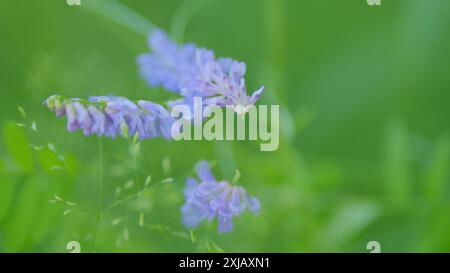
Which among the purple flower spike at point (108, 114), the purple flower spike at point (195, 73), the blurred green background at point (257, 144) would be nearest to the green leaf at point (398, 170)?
the blurred green background at point (257, 144)

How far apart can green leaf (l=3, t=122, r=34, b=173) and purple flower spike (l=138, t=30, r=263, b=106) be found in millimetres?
219

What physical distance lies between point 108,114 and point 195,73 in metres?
0.17

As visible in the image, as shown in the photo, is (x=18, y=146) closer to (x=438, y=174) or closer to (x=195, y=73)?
(x=195, y=73)

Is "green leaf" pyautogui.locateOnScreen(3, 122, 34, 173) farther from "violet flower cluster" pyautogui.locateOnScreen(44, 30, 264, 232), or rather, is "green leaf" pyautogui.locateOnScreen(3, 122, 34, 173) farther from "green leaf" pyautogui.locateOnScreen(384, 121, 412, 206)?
"green leaf" pyautogui.locateOnScreen(384, 121, 412, 206)

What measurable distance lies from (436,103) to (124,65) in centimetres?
78

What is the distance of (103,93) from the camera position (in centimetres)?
177

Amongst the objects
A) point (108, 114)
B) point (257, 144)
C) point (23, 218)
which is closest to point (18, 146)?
point (23, 218)

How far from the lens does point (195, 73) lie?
3.89 feet

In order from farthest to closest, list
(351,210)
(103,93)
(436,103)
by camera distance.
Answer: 1. (436,103)
2. (103,93)
3. (351,210)

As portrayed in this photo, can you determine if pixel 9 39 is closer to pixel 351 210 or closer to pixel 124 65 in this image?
pixel 124 65

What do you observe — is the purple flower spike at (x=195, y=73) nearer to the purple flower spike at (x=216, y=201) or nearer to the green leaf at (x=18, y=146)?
the purple flower spike at (x=216, y=201)

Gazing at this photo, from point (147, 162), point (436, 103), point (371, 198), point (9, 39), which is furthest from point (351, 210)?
point (9, 39)
